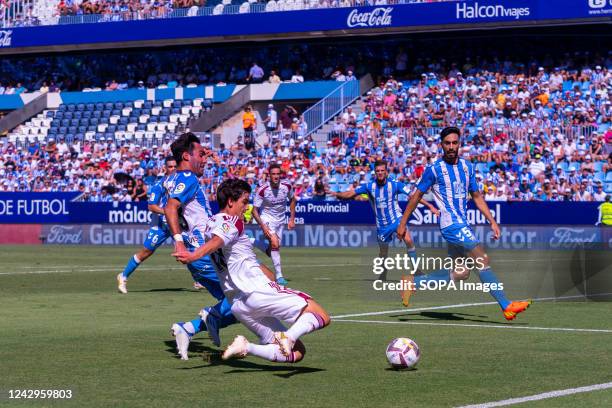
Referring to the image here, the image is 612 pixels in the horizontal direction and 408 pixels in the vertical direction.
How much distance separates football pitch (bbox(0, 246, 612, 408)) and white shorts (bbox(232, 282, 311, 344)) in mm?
459

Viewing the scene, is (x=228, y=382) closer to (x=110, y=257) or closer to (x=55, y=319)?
(x=55, y=319)

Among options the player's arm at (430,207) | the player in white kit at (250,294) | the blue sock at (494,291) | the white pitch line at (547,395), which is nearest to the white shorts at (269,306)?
the player in white kit at (250,294)

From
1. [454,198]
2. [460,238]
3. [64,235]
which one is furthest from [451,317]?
[64,235]

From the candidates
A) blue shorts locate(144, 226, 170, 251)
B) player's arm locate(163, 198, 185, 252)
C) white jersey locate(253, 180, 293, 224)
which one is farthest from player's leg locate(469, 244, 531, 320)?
white jersey locate(253, 180, 293, 224)

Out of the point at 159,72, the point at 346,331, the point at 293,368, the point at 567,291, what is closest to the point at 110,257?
the point at 567,291

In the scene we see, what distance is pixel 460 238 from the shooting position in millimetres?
14305

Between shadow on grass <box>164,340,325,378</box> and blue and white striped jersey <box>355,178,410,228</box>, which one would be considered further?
blue and white striped jersey <box>355,178,410,228</box>

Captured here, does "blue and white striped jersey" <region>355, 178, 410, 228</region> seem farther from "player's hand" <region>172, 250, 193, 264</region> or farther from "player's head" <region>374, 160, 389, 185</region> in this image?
"player's hand" <region>172, 250, 193, 264</region>

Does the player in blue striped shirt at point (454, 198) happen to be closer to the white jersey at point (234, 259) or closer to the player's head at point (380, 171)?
the white jersey at point (234, 259)

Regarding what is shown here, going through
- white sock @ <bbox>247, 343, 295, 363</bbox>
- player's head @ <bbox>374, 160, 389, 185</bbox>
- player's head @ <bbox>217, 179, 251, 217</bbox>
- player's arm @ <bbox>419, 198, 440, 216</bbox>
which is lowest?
white sock @ <bbox>247, 343, 295, 363</bbox>

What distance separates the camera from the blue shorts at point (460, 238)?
14266 mm

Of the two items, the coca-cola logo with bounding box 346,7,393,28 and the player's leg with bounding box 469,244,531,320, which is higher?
the coca-cola logo with bounding box 346,7,393,28

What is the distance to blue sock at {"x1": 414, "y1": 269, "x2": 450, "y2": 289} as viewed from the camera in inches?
584

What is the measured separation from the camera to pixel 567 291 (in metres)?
18.7
